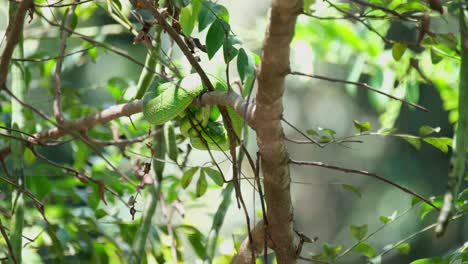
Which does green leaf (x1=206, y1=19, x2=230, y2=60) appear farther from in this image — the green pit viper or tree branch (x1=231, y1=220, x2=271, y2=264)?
tree branch (x1=231, y1=220, x2=271, y2=264)

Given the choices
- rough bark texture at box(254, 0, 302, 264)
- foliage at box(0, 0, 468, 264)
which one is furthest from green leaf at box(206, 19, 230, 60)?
rough bark texture at box(254, 0, 302, 264)

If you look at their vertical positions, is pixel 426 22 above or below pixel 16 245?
above

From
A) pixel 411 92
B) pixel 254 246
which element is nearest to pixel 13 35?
pixel 254 246

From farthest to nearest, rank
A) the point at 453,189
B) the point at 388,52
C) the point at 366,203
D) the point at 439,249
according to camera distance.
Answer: the point at 366,203
the point at 439,249
the point at 388,52
the point at 453,189

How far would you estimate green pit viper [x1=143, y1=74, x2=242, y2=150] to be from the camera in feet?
4.20

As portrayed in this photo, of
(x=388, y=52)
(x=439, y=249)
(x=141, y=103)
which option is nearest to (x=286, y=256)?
(x=141, y=103)

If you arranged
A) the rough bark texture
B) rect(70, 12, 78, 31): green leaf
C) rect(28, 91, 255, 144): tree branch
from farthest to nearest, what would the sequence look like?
rect(70, 12, 78, 31): green leaf → rect(28, 91, 255, 144): tree branch → the rough bark texture

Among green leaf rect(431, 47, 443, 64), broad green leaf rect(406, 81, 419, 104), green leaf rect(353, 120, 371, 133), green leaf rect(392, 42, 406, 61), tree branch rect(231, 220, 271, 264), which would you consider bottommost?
tree branch rect(231, 220, 271, 264)

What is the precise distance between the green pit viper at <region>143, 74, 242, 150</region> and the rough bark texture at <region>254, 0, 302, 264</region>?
18 centimetres

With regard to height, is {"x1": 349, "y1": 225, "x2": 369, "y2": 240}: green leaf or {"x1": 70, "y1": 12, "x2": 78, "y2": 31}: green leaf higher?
{"x1": 70, "y1": 12, "x2": 78, "y2": 31}: green leaf

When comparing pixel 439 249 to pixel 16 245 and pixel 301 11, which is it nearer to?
pixel 16 245

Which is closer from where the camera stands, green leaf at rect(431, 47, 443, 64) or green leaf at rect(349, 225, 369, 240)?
green leaf at rect(431, 47, 443, 64)

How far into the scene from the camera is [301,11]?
90cm

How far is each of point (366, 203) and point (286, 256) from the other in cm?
312
